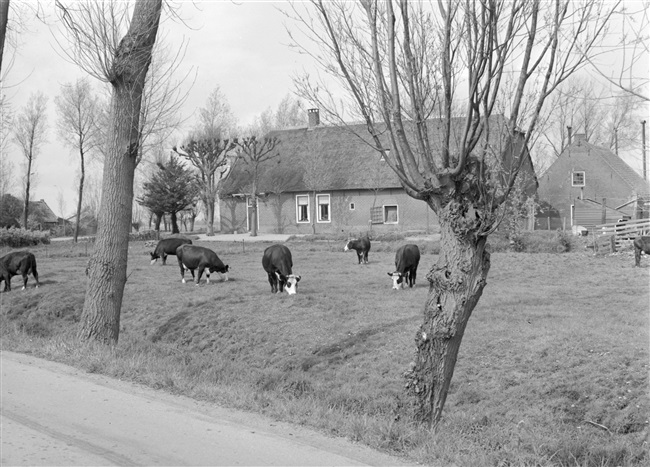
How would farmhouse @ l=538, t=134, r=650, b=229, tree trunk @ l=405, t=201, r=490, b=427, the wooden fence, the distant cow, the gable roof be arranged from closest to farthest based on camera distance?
tree trunk @ l=405, t=201, r=490, b=427 → the distant cow → the wooden fence → the gable roof → farmhouse @ l=538, t=134, r=650, b=229

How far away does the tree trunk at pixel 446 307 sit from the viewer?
21.4 ft

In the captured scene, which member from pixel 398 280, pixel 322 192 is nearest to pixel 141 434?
pixel 398 280

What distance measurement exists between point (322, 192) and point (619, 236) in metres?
22.6

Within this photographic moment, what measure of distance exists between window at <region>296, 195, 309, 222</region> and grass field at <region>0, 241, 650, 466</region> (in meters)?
25.6

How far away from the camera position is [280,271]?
1759 cm

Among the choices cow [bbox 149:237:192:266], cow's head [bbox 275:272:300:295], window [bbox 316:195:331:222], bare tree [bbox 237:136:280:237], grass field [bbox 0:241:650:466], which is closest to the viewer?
grass field [bbox 0:241:650:466]

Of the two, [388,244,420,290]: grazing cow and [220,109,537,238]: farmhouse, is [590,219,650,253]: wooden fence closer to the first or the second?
[388,244,420,290]: grazing cow

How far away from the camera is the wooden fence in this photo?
1048 inches

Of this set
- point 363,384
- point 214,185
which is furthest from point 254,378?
point 214,185

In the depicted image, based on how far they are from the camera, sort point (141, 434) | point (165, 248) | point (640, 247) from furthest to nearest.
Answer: point (165, 248)
point (640, 247)
point (141, 434)

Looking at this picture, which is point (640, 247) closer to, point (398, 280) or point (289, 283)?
point (398, 280)

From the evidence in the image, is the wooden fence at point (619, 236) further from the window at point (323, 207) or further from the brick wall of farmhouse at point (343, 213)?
the window at point (323, 207)

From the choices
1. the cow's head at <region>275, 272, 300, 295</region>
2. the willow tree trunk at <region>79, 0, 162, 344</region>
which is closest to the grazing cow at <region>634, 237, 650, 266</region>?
the cow's head at <region>275, 272, 300, 295</region>

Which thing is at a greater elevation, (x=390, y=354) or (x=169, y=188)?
(x=169, y=188)
